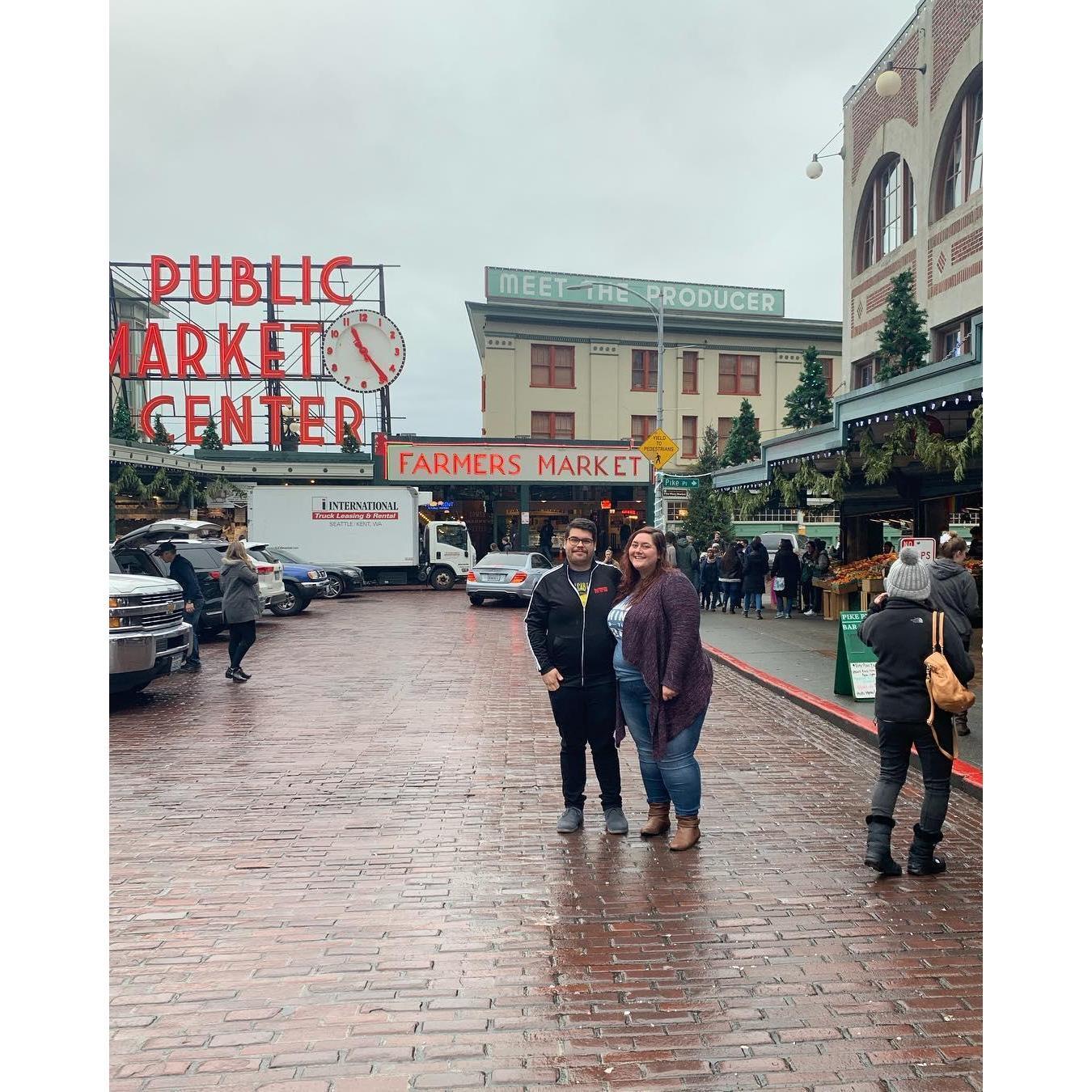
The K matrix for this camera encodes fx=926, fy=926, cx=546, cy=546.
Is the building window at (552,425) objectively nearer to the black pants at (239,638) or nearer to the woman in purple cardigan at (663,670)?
the black pants at (239,638)

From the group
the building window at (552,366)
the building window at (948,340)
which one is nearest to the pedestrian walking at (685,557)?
the building window at (948,340)

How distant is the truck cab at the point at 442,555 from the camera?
30.8 meters

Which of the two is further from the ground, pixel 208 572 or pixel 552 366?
pixel 552 366

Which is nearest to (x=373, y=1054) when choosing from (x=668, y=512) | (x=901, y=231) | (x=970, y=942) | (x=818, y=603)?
(x=970, y=942)

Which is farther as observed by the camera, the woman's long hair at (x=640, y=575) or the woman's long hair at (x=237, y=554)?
the woman's long hair at (x=237, y=554)

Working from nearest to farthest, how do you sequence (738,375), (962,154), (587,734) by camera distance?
1. (587,734)
2. (962,154)
3. (738,375)

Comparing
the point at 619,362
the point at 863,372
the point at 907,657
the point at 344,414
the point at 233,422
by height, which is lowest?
the point at 907,657

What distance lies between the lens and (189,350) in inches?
1538

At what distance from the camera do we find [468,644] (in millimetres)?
15922

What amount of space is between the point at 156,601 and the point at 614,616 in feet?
22.0

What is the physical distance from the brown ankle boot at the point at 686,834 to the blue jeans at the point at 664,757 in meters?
0.04

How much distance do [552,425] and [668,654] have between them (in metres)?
40.3

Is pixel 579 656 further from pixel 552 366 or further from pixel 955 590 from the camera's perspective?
pixel 552 366

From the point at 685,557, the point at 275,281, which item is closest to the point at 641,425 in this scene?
the point at 275,281
